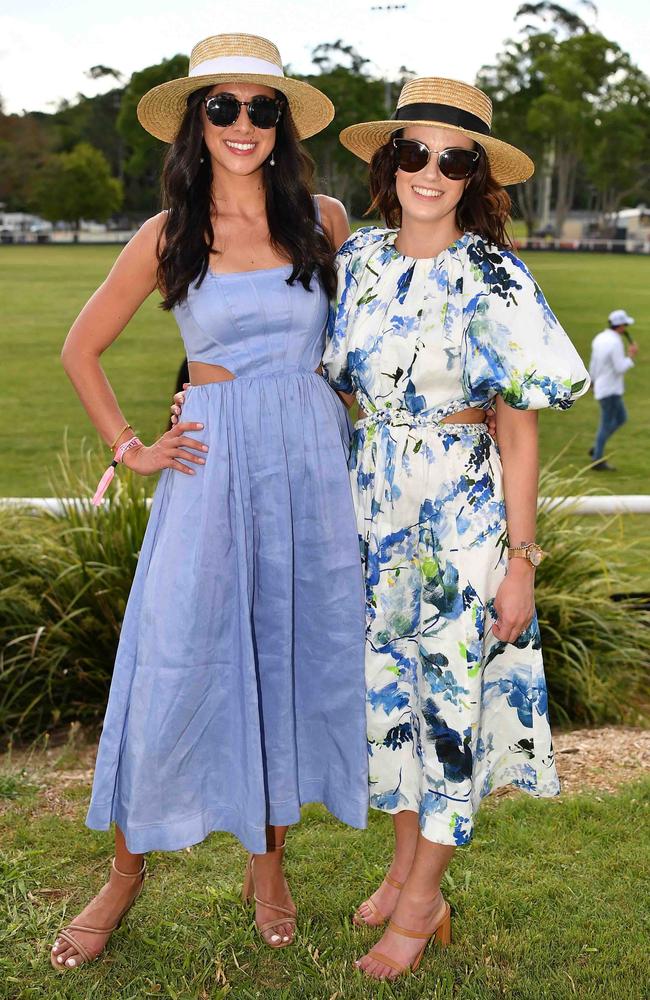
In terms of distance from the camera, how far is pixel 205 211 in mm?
2568

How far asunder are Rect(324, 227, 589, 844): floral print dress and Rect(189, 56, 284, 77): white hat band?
45cm

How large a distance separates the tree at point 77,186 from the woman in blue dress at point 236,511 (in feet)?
240

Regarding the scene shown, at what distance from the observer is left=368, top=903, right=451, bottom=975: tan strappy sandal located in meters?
2.65

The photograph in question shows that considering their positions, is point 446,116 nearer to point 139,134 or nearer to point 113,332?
point 113,332

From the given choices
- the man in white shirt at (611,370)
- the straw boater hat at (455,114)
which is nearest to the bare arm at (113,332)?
the straw boater hat at (455,114)

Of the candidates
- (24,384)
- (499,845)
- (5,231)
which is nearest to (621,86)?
(5,231)

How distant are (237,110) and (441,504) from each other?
1.03m

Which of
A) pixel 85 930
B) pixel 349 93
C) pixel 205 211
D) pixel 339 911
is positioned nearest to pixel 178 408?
pixel 205 211

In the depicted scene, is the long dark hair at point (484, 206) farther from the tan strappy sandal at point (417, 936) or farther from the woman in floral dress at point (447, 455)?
the tan strappy sandal at point (417, 936)

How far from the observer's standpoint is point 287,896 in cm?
290

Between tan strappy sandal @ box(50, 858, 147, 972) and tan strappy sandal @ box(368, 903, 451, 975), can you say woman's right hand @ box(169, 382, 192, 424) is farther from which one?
tan strappy sandal @ box(368, 903, 451, 975)

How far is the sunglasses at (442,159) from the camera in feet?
7.82

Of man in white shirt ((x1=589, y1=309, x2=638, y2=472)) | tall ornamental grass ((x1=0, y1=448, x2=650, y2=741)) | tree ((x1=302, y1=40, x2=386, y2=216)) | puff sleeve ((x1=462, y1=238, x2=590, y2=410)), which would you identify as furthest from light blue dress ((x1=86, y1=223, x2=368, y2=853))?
tree ((x1=302, y1=40, x2=386, y2=216))

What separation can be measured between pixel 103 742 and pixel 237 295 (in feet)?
3.64
